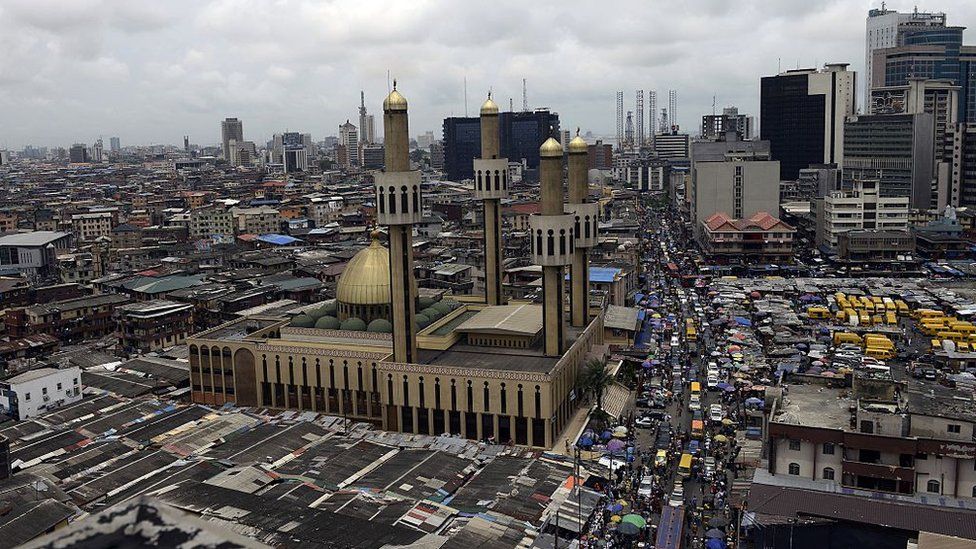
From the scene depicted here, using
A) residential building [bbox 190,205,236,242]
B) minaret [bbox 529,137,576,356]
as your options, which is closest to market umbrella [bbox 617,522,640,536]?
minaret [bbox 529,137,576,356]

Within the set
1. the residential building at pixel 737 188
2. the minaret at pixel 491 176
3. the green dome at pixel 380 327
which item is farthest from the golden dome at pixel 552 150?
the residential building at pixel 737 188

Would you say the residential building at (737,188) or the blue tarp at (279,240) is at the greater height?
the residential building at (737,188)

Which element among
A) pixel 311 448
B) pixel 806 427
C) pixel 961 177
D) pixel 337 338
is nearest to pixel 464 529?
pixel 311 448

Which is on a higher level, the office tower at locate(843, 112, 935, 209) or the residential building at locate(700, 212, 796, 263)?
the office tower at locate(843, 112, 935, 209)

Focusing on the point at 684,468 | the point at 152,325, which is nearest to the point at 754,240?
the point at 684,468

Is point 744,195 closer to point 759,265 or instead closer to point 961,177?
point 759,265

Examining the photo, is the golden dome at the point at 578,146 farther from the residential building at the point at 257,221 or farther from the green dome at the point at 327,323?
the residential building at the point at 257,221

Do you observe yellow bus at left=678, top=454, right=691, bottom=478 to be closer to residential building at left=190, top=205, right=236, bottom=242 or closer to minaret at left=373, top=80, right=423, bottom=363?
minaret at left=373, top=80, right=423, bottom=363
